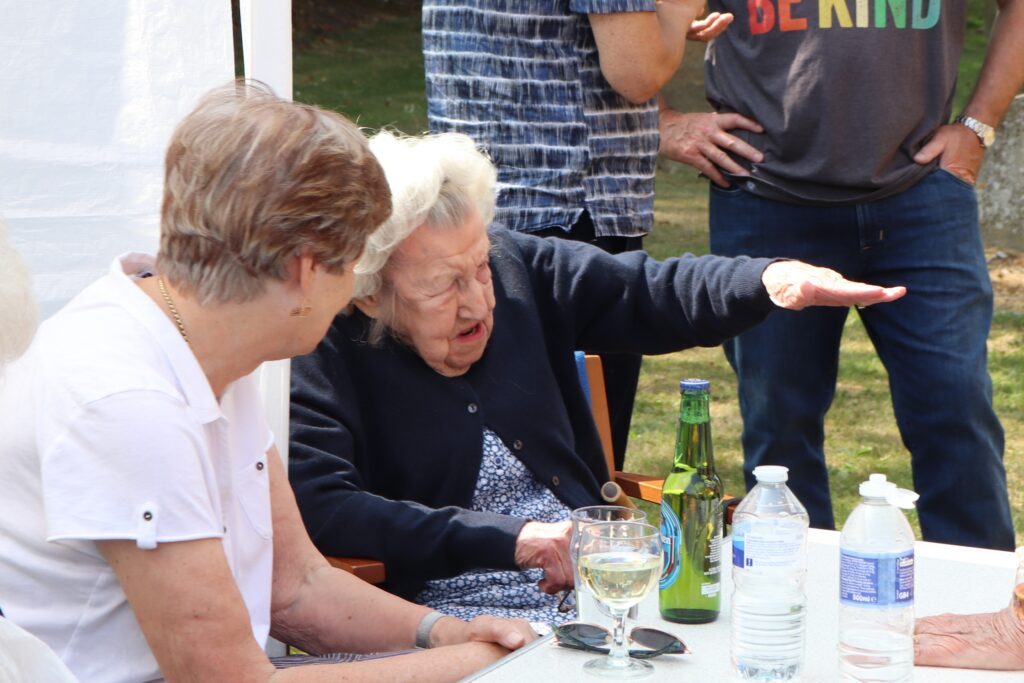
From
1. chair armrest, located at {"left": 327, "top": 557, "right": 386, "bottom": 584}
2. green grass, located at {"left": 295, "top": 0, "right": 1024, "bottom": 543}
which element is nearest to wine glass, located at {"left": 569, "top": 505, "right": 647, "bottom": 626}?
chair armrest, located at {"left": 327, "top": 557, "right": 386, "bottom": 584}

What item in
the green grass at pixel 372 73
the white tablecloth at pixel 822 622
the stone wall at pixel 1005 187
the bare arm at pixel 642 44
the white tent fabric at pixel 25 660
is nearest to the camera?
the white tent fabric at pixel 25 660

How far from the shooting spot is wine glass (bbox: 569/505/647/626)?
6.25 ft

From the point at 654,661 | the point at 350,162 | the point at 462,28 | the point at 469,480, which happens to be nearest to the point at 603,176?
the point at 462,28

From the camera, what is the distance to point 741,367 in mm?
3580

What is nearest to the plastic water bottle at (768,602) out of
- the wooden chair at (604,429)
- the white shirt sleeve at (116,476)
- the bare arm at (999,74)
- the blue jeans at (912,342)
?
the white shirt sleeve at (116,476)

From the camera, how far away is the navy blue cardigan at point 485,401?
2.54 m

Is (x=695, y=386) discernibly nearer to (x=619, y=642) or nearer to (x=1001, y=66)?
(x=619, y=642)

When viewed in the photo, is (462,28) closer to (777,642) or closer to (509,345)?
(509,345)

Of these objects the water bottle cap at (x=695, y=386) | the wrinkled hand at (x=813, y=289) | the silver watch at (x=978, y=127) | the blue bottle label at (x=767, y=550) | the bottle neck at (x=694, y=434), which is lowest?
the blue bottle label at (x=767, y=550)

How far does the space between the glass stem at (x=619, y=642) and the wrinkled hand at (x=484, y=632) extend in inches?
10.4

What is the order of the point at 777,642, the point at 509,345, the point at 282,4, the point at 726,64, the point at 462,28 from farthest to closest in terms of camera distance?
the point at 726,64, the point at 462,28, the point at 509,345, the point at 282,4, the point at 777,642

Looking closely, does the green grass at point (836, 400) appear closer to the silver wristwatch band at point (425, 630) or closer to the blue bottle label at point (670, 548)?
the silver wristwatch band at point (425, 630)

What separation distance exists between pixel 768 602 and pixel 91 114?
1.47 metres

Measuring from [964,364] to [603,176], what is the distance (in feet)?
3.17
